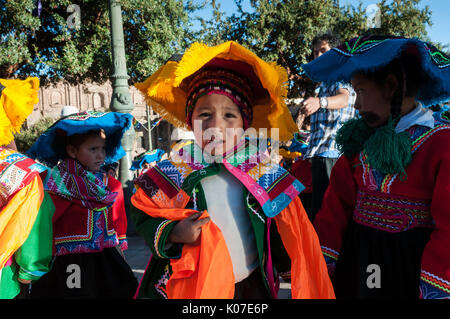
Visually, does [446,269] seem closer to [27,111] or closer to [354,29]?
[27,111]

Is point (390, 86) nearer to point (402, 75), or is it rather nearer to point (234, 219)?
point (402, 75)

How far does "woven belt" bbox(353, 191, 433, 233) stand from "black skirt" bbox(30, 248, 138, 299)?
83.7 inches

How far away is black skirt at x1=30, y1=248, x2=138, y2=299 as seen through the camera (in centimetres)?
281

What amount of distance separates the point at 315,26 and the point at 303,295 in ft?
34.8

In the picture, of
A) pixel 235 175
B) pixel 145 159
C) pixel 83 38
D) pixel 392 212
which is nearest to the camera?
pixel 235 175

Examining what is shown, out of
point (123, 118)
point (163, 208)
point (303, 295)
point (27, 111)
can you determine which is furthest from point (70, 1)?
point (303, 295)

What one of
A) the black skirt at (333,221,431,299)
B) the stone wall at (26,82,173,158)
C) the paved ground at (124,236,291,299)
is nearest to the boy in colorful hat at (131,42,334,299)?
the black skirt at (333,221,431,299)

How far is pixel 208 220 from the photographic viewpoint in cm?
142

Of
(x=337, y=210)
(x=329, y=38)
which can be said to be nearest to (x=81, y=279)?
(x=337, y=210)

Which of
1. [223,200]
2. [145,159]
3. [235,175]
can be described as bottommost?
[223,200]

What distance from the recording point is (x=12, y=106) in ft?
6.86

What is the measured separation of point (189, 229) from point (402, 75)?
1.33 metres

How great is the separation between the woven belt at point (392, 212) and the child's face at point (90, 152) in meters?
2.24

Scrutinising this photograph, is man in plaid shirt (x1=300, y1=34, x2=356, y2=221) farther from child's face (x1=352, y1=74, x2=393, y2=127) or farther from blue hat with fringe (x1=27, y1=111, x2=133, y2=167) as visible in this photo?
blue hat with fringe (x1=27, y1=111, x2=133, y2=167)
